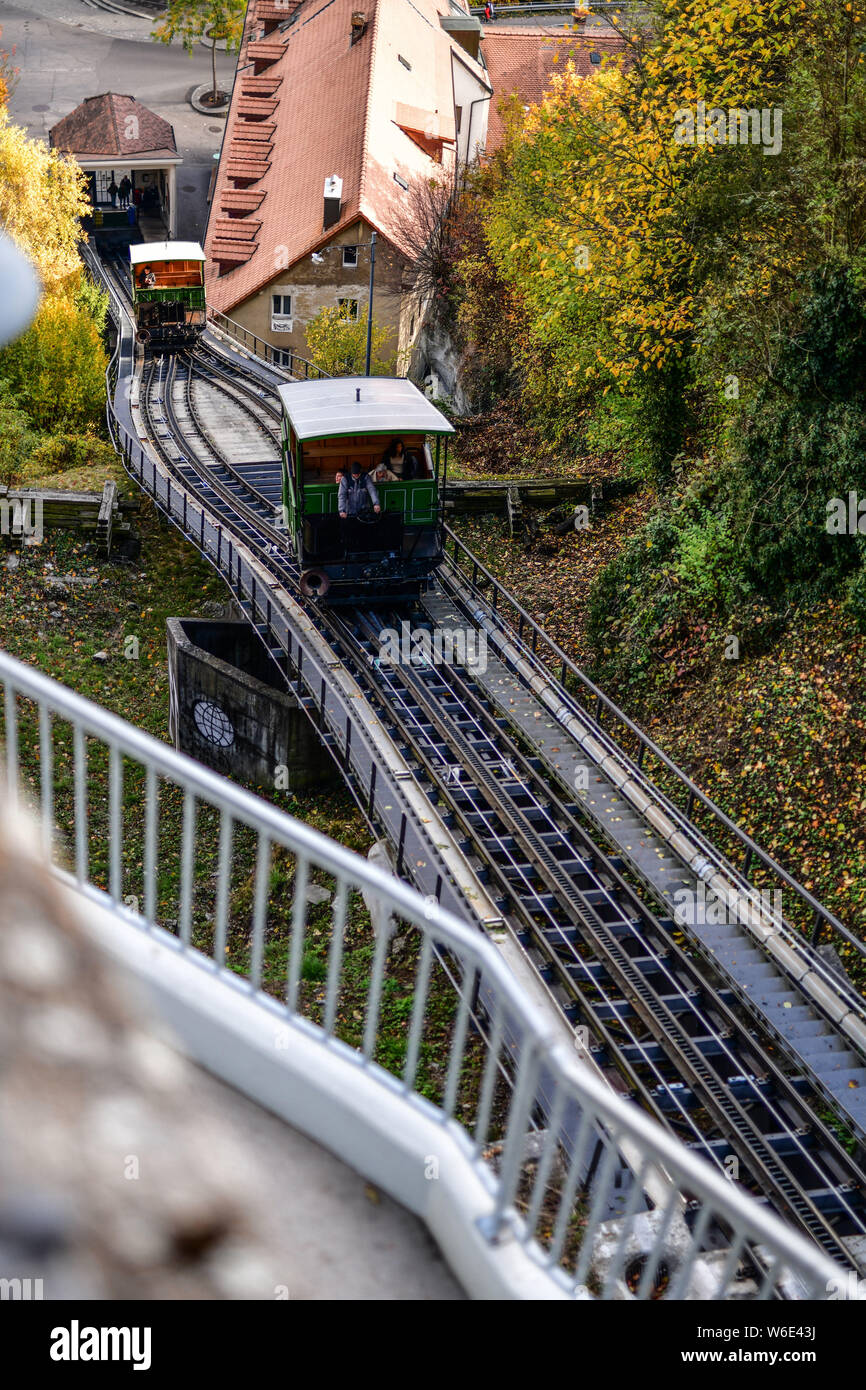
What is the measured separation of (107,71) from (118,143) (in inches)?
672

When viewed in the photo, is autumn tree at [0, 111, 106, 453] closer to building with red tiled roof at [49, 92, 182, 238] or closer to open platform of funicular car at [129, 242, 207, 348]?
open platform of funicular car at [129, 242, 207, 348]

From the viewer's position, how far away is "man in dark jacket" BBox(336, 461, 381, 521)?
1886 cm

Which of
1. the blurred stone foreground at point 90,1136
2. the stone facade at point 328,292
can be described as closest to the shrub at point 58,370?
the stone facade at point 328,292

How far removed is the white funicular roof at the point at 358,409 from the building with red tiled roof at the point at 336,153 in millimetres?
19639

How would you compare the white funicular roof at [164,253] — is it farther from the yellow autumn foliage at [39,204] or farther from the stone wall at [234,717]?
the stone wall at [234,717]

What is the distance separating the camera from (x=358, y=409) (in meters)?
19.6

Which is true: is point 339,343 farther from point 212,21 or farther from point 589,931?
point 212,21

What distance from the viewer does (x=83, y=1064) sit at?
2.04 meters

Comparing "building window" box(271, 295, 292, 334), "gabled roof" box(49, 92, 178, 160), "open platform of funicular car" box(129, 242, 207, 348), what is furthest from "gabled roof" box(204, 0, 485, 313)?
"open platform of funicular car" box(129, 242, 207, 348)

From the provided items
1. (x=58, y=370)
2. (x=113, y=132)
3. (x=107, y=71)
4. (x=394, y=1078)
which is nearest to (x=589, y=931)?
(x=394, y=1078)

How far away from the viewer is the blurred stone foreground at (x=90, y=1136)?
1.99 metres

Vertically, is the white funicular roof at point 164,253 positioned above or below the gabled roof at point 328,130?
below

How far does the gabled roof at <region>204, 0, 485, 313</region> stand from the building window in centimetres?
110
